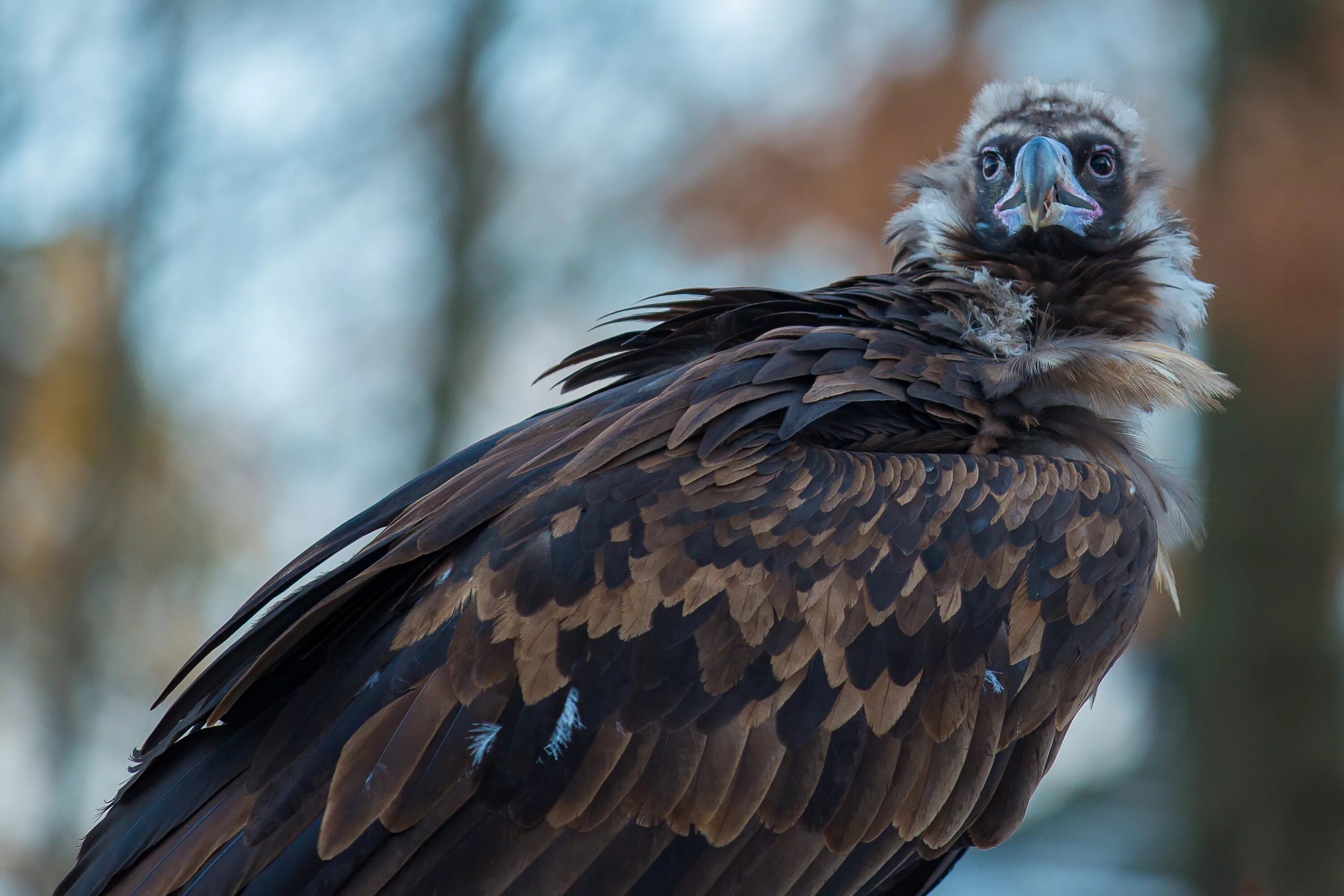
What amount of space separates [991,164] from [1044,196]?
553mm

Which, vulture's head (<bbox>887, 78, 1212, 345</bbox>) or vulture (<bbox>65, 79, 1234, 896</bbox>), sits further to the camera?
vulture's head (<bbox>887, 78, 1212, 345</bbox>)

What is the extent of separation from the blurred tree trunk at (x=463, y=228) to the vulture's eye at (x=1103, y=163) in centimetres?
1012

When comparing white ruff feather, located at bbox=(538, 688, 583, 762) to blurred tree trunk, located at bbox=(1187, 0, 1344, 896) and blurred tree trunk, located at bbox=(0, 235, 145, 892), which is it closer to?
blurred tree trunk, located at bbox=(1187, 0, 1344, 896)

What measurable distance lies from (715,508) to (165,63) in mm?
14245

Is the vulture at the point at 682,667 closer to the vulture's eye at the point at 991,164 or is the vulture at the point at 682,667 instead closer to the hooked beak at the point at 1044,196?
the hooked beak at the point at 1044,196

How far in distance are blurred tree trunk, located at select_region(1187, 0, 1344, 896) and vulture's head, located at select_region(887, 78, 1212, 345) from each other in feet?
16.7

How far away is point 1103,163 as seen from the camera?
4926mm

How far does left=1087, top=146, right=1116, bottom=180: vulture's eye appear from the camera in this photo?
4.91 metres

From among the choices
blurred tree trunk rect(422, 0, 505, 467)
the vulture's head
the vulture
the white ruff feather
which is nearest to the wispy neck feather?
the vulture's head

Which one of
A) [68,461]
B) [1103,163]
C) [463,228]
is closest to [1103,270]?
[1103,163]

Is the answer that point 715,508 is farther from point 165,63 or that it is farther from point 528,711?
point 165,63

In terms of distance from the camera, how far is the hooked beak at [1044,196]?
446 cm

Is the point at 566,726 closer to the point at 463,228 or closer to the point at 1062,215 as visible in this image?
the point at 1062,215

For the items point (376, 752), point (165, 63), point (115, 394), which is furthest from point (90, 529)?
point (376, 752)
